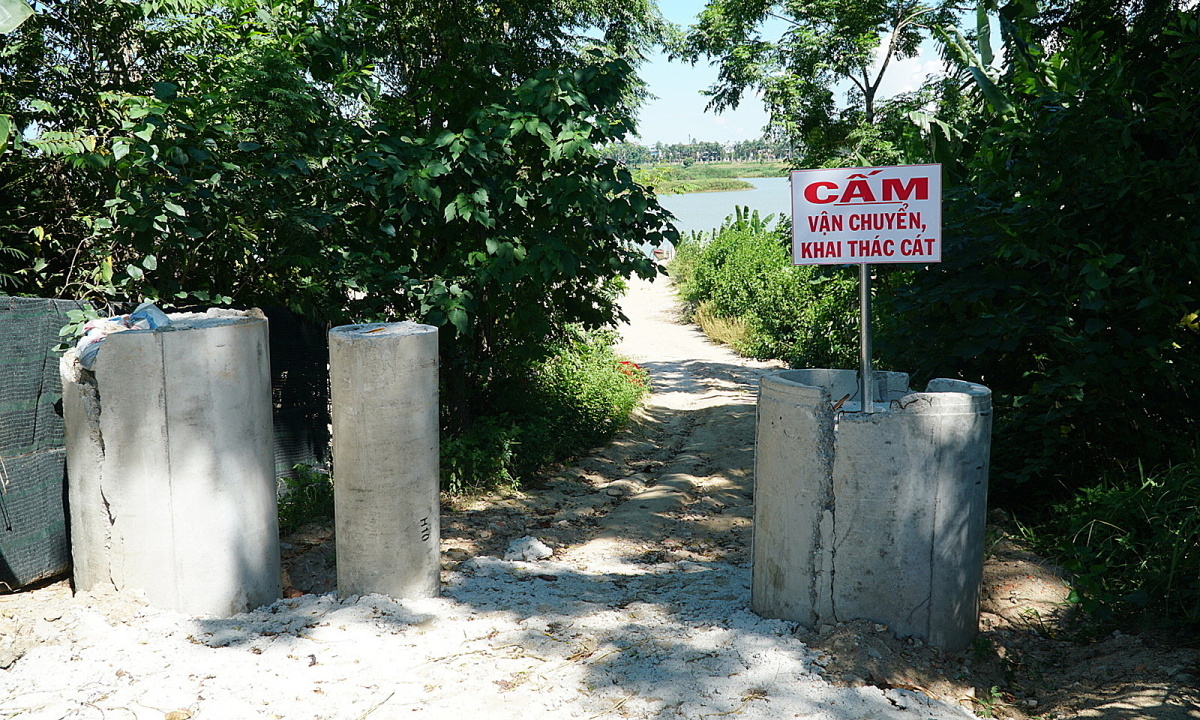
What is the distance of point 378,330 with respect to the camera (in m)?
4.25

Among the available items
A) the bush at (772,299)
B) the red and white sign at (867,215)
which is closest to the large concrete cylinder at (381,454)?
the red and white sign at (867,215)

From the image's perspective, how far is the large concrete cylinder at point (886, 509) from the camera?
142 inches

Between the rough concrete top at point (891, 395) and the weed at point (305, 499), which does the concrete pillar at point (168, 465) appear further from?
the rough concrete top at point (891, 395)

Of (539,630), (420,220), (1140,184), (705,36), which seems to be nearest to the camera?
(539,630)

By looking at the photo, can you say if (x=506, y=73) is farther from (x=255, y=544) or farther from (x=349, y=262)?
(x=255, y=544)

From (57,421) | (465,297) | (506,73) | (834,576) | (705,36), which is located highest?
(705,36)

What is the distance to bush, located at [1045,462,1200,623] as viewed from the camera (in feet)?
13.1

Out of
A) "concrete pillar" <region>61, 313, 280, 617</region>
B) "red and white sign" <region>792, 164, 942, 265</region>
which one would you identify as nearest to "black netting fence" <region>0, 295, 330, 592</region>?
"concrete pillar" <region>61, 313, 280, 617</region>

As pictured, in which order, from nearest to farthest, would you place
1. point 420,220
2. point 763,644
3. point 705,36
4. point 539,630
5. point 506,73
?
point 763,644, point 539,630, point 420,220, point 506,73, point 705,36

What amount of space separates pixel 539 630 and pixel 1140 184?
162 inches

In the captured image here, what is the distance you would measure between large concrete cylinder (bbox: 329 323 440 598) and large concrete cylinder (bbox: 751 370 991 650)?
1.72 m

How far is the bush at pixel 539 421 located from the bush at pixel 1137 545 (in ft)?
13.4

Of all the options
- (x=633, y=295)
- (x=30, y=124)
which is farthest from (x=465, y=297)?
(x=633, y=295)

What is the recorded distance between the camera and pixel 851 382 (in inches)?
175
